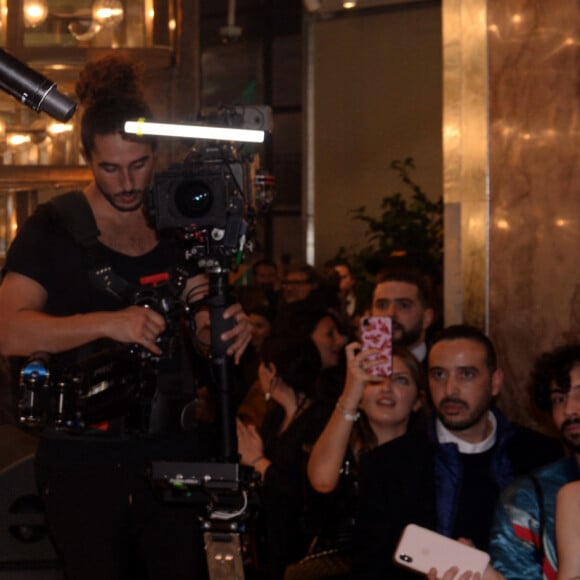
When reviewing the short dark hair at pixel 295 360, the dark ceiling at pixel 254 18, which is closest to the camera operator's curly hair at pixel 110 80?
the short dark hair at pixel 295 360

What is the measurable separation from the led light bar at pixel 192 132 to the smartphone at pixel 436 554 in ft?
3.22

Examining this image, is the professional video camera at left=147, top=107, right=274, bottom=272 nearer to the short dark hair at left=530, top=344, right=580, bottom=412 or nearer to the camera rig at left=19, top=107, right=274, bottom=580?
the camera rig at left=19, top=107, right=274, bottom=580

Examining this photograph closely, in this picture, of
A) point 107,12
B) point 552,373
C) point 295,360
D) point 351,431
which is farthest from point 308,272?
point 552,373

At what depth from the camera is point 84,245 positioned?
3.01 meters

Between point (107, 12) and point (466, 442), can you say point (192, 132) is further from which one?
point (107, 12)

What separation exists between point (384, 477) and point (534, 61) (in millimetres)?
1601

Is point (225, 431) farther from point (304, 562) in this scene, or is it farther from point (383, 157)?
point (383, 157)

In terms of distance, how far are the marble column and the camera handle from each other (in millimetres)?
1856

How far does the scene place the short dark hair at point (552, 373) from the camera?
11.8ft

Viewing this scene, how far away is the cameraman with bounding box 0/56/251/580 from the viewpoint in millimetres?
2977

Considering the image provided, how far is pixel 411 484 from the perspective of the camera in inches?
153

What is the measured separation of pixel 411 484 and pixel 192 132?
61.8 inches

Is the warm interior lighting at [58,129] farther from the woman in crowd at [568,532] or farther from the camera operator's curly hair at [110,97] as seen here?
the woman in crowd at [568,532]

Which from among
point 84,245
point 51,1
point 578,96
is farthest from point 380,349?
point 51,1
